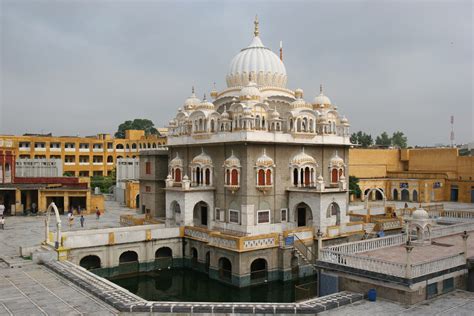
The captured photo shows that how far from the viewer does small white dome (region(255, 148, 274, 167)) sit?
1057 inches

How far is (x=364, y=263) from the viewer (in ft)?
51.9

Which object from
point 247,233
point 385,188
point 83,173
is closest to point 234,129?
point 247,233

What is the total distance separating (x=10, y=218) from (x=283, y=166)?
24503mm

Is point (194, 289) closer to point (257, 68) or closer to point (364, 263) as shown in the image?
point (364, 263)

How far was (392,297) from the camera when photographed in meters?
15.2

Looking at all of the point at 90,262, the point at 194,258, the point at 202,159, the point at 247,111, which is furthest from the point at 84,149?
the point at 247,111

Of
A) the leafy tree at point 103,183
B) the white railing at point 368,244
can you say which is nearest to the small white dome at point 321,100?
the white railing at point 368,244

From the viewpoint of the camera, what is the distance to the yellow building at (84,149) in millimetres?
62906

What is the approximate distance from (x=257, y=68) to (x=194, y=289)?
51.4 feet

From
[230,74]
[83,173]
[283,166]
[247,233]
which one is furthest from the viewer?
[83,173]

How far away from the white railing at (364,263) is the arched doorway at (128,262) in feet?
42.2

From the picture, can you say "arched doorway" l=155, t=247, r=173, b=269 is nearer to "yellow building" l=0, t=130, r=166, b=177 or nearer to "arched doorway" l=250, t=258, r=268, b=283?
"arched doorway" l=250, t=258, r=268, b=283

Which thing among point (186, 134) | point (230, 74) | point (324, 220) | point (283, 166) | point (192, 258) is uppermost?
point (230, 74)

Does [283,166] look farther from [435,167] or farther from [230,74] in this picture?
[435,167]
